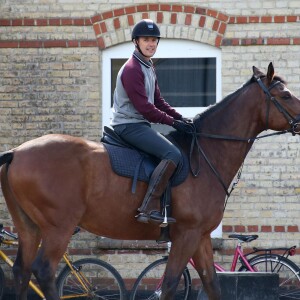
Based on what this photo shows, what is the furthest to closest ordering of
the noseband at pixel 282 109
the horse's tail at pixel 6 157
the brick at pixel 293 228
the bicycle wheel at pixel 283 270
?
the brick at pixel 293 228 < the bicycle wheel at pixel 283 270 < the noseband at pixel 282 109 < the horse's tail at pixel 6 157

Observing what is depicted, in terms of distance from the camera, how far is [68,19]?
12.3m

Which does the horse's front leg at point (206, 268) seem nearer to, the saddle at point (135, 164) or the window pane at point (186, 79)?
the saddle at point (135, 164)

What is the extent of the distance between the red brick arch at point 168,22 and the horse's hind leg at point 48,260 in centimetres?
418

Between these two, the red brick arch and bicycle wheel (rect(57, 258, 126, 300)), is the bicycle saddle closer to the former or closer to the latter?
bicycle wheel (rect(57, 258, 126, 300))

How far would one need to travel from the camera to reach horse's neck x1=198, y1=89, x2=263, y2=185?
9164 millimetres

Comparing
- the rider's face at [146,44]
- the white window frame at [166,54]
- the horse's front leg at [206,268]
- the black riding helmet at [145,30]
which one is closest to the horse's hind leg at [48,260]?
the horse's front leg at [206,268]

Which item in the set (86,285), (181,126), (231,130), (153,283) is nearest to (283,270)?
(153,283)

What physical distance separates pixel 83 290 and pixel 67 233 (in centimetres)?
270

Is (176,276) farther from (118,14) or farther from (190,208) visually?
(118,14)

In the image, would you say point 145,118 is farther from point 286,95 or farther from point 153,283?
point 153,283

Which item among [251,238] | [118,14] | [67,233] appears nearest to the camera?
[67,233]

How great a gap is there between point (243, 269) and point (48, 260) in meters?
3.47

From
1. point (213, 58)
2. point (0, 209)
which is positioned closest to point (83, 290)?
point (0, 209)

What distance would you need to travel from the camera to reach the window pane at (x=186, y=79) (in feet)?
40.9
